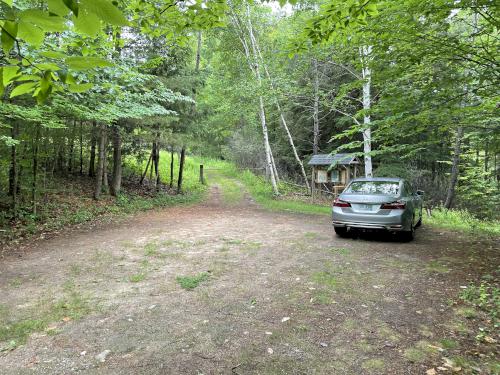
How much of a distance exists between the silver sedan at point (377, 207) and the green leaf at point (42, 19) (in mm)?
7277

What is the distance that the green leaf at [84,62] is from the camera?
1.11 metres

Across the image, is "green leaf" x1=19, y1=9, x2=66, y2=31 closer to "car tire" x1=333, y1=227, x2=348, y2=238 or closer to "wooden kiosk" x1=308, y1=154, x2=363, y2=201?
"car tire" x1=333, y1=227, x2=348, y2=238

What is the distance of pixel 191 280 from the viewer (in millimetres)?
5172

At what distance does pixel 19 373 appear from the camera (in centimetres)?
288

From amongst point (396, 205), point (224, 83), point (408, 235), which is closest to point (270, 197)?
point (224, 83)

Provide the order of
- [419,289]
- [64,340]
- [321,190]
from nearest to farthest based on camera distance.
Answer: [64,340], [419,289], [321,190]

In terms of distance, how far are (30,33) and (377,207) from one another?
24.1ft

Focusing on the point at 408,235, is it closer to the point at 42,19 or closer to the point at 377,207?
the point at 377,207

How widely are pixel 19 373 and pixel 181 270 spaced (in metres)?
2.98

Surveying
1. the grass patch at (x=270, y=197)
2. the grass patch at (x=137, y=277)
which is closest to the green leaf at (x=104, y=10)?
the grass patch at (x=137, y=277)

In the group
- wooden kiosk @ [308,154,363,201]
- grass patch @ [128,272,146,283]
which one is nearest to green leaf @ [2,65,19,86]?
grass patch @ [128,272,146,283]

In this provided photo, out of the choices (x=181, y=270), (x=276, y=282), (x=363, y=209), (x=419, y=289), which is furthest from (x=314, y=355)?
(x=363, y=209)

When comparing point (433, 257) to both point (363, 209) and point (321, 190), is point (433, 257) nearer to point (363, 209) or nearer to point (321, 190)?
point (363, 209)

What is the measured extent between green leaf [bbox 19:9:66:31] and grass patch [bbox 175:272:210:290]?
14.1 feet
